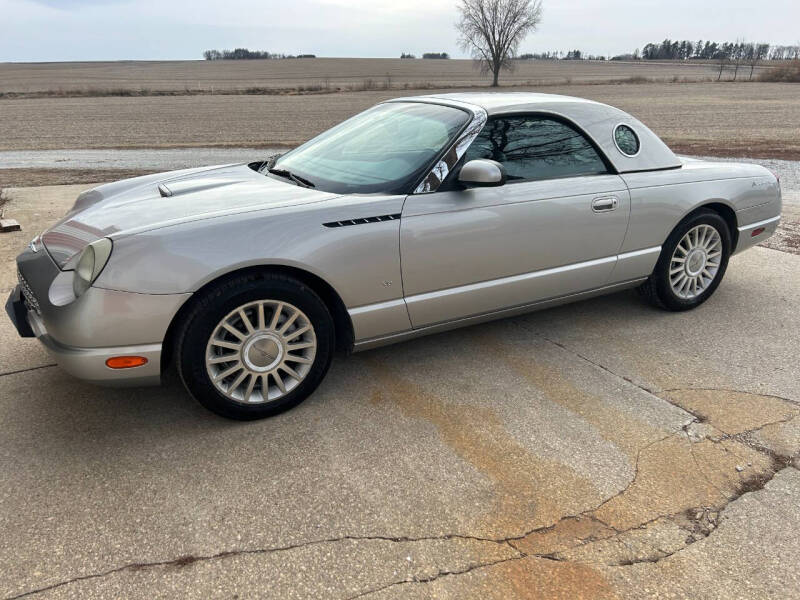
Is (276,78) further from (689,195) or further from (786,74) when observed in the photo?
(689,195)

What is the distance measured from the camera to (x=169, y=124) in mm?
21297

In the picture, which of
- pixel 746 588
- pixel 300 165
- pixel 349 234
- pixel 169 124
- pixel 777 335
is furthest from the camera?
pixel 169 124

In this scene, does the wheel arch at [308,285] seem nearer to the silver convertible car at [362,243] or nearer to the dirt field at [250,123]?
the silver convertible car at [362,243]

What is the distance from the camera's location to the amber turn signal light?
2.54 meters

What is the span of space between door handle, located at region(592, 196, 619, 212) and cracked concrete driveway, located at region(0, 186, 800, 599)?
877 millimetres

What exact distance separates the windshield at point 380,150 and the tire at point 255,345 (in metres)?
0.70

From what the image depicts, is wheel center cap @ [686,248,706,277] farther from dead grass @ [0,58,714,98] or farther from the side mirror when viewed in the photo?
dead grass @ [0,58,714,98]

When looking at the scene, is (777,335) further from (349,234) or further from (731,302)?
(349,234)

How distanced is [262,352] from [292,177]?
3.82ft

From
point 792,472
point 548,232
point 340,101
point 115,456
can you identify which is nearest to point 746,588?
point 792,472

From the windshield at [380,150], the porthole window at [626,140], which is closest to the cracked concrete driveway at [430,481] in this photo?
the windshield at [380,150]

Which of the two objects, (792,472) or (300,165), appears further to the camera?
(300,165)

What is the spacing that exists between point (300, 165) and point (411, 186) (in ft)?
3.08

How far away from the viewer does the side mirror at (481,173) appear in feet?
9.85
